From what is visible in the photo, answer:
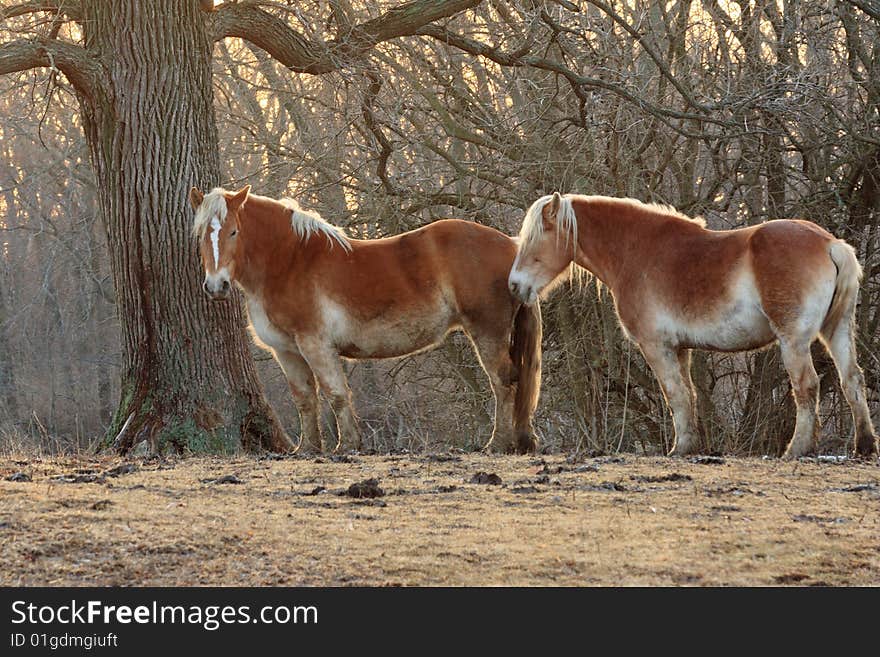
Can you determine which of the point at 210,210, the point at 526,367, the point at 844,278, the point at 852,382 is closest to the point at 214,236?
the point at 210,210

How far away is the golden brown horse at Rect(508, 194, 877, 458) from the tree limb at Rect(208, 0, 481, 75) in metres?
2.49

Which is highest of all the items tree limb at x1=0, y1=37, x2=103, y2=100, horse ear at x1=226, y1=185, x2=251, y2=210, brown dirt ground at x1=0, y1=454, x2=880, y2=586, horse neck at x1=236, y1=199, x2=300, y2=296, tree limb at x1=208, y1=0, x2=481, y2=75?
tree limb at x1=208, y1=0, x2=481, y2=75

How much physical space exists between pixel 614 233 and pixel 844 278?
5.58 ft

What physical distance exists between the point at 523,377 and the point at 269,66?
918cm

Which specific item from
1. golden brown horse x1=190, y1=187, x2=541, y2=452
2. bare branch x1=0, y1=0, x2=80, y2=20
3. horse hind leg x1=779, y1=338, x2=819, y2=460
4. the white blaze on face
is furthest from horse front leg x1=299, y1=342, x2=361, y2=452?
bare branch x1=0, y1=0, x2=80, y2=20

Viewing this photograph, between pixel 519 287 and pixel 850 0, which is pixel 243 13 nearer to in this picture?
pixel 519 287

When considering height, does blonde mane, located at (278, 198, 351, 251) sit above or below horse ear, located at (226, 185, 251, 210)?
below

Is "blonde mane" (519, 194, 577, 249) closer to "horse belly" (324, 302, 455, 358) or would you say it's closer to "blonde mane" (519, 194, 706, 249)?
"blonde mane" (519, 194, 706, 249)

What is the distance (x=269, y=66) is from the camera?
16.5m

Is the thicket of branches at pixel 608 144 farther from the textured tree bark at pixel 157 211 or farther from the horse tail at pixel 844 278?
the horse tail at pixel 844 278

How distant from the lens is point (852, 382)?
7.93 metres

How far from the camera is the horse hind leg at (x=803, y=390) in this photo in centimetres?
776

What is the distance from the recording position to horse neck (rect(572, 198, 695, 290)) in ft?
27.6

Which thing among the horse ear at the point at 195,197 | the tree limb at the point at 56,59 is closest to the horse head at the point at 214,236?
the horse ear at the point at 195,197
